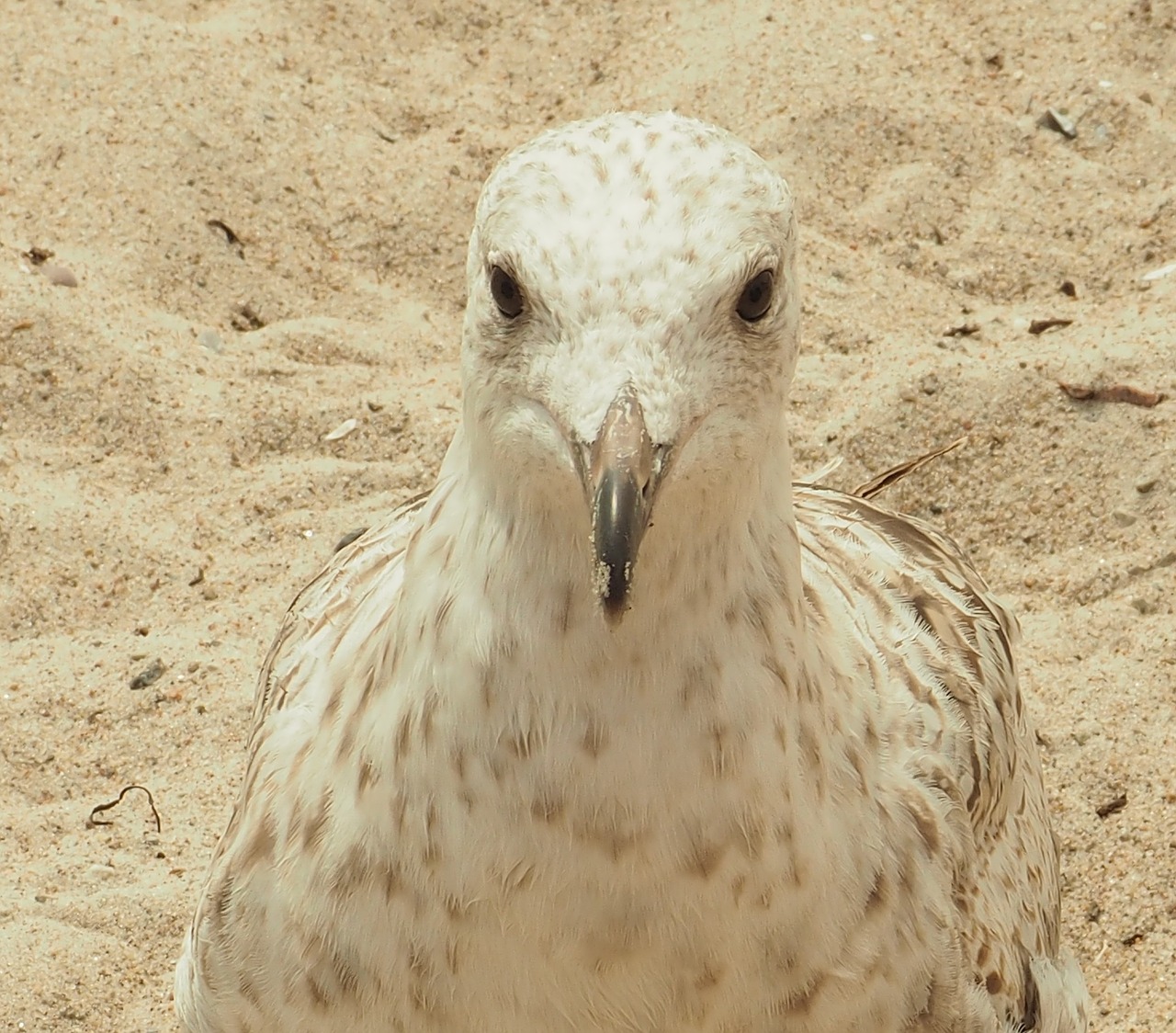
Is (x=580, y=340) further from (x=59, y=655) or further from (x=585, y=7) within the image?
(x=585, y=7)

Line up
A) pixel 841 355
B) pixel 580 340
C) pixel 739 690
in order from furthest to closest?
pixel 841 355
pixel 739 690
pixel 580 340

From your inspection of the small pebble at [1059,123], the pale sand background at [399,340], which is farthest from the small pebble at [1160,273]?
the small pebble at [1059,123]

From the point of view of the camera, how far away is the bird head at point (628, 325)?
1787 mm

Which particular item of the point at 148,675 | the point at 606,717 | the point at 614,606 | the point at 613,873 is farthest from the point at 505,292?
the point at 148,675

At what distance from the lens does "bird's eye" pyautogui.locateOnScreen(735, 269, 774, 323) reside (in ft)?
6.32

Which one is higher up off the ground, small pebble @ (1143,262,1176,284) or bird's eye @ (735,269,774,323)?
bird's eye @ (735,269,774,323)

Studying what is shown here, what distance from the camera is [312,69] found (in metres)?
5.50

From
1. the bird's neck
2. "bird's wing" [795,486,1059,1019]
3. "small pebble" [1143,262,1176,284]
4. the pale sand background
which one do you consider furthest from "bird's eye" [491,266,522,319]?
"small pebble" [1143,262,1176,284]

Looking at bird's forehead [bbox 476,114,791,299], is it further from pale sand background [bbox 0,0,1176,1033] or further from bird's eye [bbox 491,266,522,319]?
pale sand background [bbox 0,0,1176,1033]

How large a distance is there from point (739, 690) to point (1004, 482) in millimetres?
2540

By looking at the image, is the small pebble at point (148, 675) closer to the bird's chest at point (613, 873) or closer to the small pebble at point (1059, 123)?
the bird's chest at point (613, 873)

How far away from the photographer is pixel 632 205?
1893 mm

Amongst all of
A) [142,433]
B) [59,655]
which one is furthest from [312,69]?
[59,655]

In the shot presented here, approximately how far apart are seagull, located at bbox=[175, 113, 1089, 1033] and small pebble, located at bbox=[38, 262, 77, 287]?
8.28 ft
